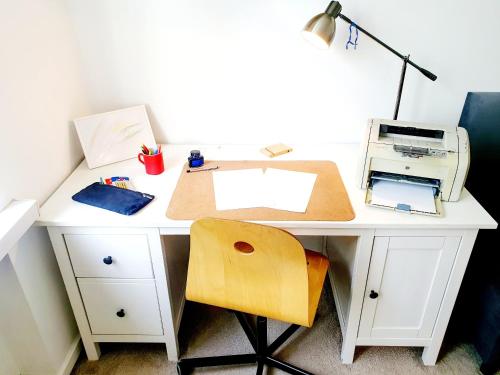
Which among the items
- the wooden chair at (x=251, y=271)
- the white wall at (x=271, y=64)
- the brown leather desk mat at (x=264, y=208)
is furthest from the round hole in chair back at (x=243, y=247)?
the white wall at (x=271, y=64)

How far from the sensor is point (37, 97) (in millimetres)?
1360

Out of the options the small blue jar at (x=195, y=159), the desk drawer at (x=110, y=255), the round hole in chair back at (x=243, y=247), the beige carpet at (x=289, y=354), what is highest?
the small blue jar at (x=195, y=159)

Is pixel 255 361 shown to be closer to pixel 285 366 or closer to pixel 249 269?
pixel 285 366

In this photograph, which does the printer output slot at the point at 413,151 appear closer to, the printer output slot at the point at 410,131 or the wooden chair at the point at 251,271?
the printer output slot at the point at 410,131

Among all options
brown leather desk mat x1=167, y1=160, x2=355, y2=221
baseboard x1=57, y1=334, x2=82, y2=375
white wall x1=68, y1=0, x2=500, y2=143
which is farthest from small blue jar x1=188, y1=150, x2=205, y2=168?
baseboard x1=57, y1=334, x2=82, y2=375

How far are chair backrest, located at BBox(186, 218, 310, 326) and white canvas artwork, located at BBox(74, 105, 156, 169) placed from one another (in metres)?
0.75

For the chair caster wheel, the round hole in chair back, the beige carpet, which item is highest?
the round hole in chair back

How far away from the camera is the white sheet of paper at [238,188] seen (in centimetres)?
136

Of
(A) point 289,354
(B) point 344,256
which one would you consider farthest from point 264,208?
(A) point 289,354

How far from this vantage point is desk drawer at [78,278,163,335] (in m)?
1.46

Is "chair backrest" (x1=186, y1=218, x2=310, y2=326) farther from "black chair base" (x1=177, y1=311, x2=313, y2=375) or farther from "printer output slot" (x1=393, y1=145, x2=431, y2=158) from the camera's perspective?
"printer output slot" (x1=393, y1=145, x2=431, y2=158)

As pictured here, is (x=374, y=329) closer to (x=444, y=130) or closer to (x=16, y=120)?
(x=444, y=130)

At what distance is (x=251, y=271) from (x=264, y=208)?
0.88 feet

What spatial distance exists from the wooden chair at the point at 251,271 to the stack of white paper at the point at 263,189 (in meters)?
0.25
